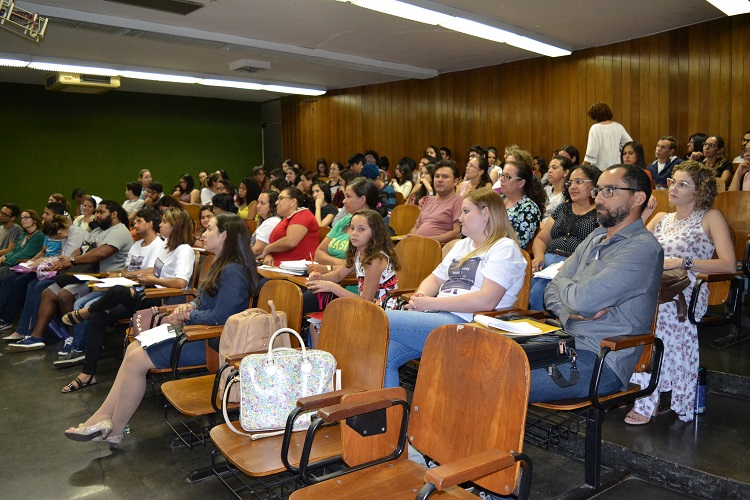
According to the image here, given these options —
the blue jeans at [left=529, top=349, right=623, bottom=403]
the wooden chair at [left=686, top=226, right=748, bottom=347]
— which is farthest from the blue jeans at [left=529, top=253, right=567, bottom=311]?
the blue jeans at [left=529, top=349, right=623, bottom=403]

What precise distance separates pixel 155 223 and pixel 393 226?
2.20m

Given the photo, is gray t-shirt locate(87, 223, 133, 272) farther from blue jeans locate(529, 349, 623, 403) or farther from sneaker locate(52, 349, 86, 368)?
blue jeans locate(529, 349, 623, 403)

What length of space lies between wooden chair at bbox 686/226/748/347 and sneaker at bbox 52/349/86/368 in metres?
4.12

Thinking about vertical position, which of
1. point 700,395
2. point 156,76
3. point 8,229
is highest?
point 156,76

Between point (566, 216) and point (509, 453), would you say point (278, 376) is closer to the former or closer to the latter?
point (509, 453)

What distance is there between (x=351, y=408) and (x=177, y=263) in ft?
9.29

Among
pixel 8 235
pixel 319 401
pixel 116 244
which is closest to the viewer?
pixel 319 401

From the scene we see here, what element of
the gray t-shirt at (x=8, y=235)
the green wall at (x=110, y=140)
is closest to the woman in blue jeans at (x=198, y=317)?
the gray t-shirt at (x=8, y=235)

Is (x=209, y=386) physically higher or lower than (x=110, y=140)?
lower

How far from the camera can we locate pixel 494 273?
275 cm

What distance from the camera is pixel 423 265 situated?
3791 mm

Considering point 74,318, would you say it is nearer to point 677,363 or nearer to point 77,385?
point 77,385

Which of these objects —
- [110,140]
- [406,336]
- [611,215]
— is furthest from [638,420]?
[110,140]

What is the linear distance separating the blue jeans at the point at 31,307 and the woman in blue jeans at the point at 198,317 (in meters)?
2.66
